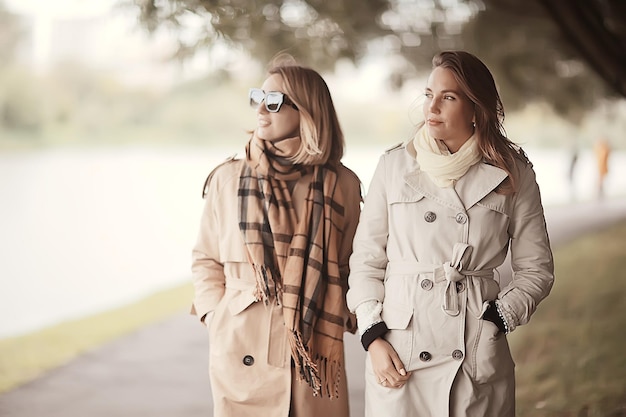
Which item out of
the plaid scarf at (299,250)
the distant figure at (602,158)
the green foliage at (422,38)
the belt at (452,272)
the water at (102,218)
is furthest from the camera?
the water at (102,218)

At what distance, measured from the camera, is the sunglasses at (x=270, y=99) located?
2.54 meters

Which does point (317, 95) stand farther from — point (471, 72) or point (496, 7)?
point (496, 7)

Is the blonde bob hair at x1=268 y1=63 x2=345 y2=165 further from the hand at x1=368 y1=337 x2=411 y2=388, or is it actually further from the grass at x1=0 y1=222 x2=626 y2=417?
the grass at x1=0 y1=222 x2=626 y2=417

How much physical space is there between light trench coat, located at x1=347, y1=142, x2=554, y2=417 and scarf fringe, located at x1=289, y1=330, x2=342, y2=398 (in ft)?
1.03

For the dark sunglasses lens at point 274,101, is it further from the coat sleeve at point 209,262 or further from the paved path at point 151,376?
the paved path at point 151,376

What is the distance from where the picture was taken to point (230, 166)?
2664 millimetres

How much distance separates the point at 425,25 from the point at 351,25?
66cm

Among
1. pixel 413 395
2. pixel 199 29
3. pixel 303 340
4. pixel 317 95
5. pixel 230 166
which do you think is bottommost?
pixel 413 395

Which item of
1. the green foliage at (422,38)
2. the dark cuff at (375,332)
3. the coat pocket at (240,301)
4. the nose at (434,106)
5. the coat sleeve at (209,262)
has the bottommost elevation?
the dark cuff at (375,332)

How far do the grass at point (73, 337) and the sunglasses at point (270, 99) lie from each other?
3.39 meters

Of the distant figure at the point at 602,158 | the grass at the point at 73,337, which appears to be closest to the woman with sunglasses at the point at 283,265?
the grass at the point at 73,337

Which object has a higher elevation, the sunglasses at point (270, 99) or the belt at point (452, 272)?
the sunglasses at point (270, 99)

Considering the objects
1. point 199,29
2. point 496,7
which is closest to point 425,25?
point 496,7

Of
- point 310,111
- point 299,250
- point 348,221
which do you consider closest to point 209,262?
point 299,250
